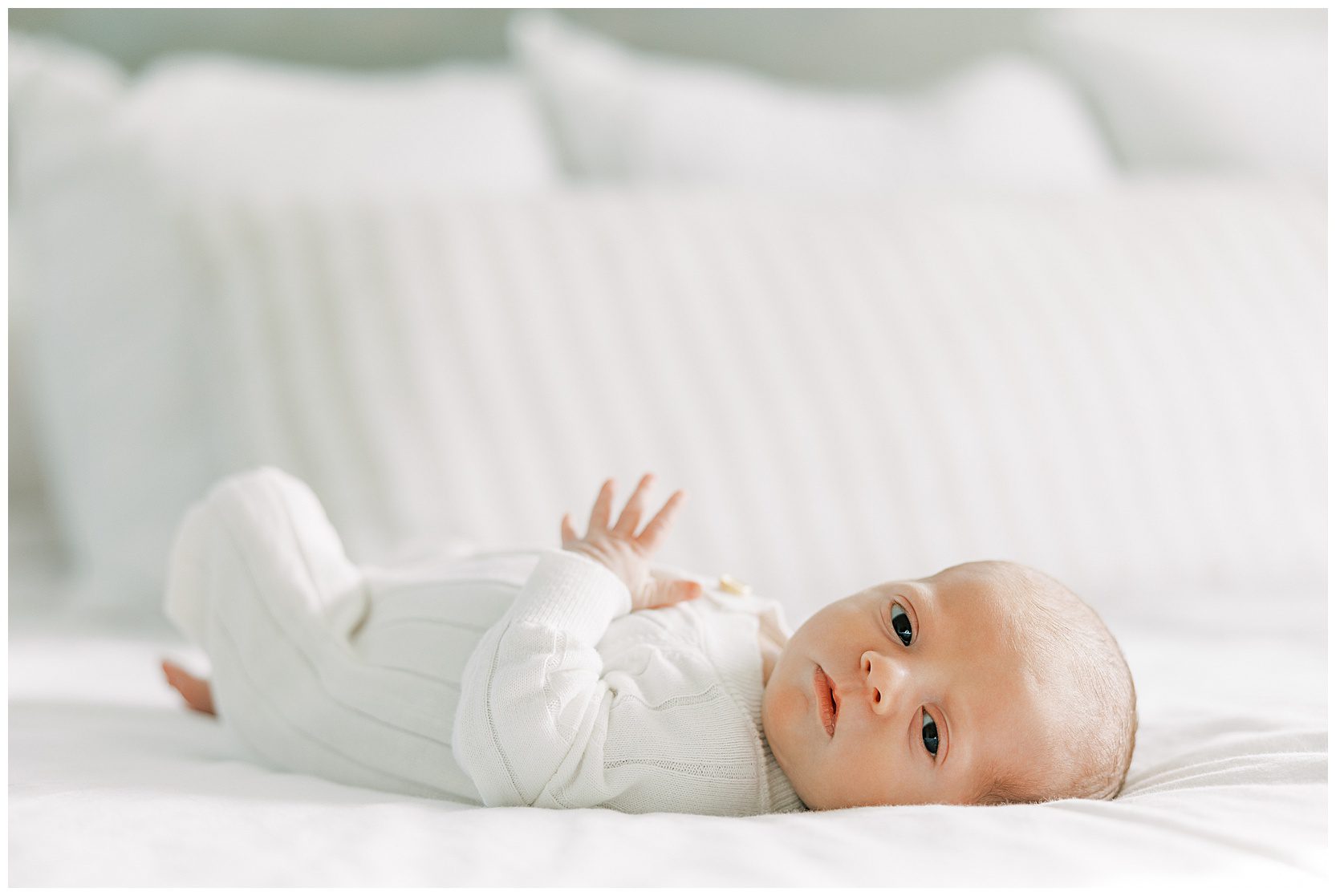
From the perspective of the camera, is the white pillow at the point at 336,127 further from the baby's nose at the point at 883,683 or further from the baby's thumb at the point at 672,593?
the baby's nose at the point at 883,683

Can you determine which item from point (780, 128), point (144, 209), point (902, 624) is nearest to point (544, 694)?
point (902, 624)

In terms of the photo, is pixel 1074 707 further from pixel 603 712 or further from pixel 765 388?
pixel 765 388

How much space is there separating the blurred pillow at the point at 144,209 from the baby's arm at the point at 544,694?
2.08ft

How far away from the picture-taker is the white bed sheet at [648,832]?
1.85 ft

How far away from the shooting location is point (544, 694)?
2.49 feet

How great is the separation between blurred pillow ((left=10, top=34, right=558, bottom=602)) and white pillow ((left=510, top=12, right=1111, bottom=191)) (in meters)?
0.21

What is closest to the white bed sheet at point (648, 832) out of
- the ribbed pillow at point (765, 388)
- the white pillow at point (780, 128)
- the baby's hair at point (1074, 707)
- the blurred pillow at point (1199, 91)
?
the baby's hair at point (1074, 707)

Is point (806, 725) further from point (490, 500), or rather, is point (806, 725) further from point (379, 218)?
point (379, 218)

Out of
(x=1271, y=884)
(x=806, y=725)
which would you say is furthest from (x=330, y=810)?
(x=1271, y=884)

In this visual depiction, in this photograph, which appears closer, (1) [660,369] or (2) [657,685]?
(2) [657,685]

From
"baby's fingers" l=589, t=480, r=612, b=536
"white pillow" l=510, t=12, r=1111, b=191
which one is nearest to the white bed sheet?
"baby's fingers" l=589, t=480, r=612, b=536

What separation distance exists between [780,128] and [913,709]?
1.19 meters

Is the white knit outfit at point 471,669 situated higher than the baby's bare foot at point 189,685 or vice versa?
the white knit outfit at point 471,669

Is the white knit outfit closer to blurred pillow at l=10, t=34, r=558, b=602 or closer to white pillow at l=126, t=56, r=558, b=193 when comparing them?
blurred pillow at l=10, t=34, r=558, b=602
